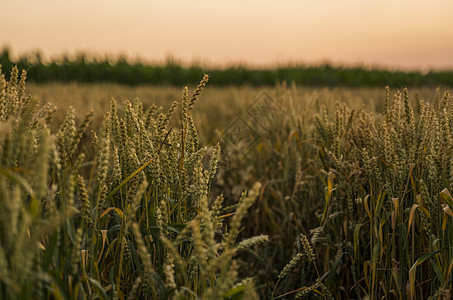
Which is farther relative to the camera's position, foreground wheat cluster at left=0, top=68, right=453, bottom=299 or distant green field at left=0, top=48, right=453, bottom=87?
distant green field at left=0, top=48, right=453, bottom=87

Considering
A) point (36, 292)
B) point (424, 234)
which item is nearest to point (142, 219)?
point (36, 292)

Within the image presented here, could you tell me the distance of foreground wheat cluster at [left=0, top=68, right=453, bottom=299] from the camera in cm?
101

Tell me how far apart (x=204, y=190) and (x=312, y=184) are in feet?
5.28

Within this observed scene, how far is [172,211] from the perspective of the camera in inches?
56.9

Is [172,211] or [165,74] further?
[165,74]

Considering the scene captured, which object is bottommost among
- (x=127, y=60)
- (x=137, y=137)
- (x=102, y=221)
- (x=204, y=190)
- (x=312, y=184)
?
(x=312, y=184)

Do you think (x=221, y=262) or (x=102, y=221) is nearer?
(x=221, y=262)

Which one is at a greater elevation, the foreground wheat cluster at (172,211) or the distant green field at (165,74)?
the distant green field at (165,74)

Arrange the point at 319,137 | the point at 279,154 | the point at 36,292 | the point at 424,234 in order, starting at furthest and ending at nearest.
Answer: the point at 279,154, the point at 319,137, the point at 424,234, the point at 36,292

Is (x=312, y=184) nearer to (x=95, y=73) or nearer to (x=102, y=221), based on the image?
(x=102, y=221)

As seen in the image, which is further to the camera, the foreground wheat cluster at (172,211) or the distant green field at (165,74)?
the distant green field at (165,74)

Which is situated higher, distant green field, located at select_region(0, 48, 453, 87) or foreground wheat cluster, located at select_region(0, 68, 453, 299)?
distant green field, located at select_region(0, 48, 453, 87)

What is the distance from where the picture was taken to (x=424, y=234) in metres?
1.78

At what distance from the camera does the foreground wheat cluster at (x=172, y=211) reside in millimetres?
1012
